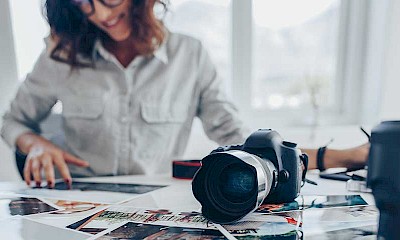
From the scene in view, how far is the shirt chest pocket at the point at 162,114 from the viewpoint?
0.93 meters

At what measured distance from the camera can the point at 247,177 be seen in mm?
486

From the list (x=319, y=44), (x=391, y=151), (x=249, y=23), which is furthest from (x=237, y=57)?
(x=391, y=151)

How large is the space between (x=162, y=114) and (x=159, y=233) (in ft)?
1.69

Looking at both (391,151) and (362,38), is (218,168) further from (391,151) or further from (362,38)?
Result: (362,38)

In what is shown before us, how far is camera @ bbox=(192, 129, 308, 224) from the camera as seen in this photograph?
1.55 ft

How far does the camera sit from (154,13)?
3.16ft

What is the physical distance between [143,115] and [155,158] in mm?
118

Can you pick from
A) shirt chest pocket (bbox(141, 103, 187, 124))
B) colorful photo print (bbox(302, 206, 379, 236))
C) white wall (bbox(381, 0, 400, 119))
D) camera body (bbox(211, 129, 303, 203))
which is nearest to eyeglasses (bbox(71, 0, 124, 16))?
shirt chest pocket (bbox(141, 103, 187, 124))

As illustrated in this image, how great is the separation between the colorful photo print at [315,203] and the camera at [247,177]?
0.01 meters

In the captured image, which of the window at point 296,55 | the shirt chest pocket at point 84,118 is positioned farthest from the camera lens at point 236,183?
the window at point 296,55

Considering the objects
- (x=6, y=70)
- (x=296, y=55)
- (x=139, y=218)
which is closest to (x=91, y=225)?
(x=139, y=218)

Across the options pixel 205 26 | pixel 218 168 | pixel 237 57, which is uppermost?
pixel 205 26

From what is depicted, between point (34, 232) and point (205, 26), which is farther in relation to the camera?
point (205, 26)

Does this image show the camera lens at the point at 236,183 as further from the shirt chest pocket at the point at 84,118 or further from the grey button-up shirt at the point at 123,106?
the shirt chest pocket at the point at 84,118
